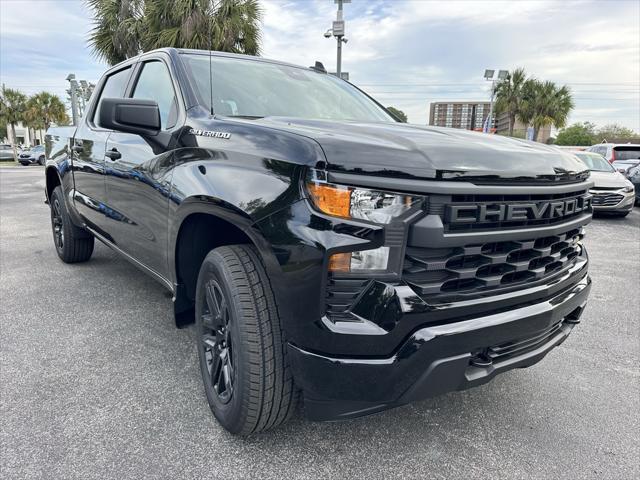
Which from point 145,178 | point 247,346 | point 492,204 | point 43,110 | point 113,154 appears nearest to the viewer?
point 492,204

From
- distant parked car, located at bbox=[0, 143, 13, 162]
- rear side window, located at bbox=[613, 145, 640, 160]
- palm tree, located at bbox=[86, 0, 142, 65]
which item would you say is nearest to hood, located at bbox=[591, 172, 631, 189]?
rear side window, located at bbox=[613, 145, 640, 160]

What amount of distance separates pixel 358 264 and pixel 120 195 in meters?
2.09

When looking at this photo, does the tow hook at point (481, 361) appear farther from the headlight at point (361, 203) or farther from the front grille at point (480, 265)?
the headlight at point (361, 203)

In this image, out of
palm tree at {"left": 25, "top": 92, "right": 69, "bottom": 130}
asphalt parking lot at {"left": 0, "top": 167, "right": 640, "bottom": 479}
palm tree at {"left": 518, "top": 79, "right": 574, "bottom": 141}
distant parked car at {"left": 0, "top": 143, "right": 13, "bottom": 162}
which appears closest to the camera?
asphalt parking lot at {"left": 0, "top": 167, "right": 640, "bottom": 479}

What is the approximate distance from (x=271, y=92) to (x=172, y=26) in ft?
34.8

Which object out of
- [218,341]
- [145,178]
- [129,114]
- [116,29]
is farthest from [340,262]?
[116,29]

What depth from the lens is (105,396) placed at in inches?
94.8

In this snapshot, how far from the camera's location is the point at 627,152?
47.3 feet

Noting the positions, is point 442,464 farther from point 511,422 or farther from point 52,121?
point 52,121

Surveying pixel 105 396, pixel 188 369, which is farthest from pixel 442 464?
pixel 105 396

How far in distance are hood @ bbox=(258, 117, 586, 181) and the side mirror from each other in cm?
65

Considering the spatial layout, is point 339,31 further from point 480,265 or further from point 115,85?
point 480,265

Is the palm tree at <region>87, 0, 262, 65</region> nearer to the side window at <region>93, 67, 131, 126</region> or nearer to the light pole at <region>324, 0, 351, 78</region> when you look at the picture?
the light pole at <region>324, 0, 351, 78</region>

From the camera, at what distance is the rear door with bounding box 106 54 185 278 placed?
249 centimetres
